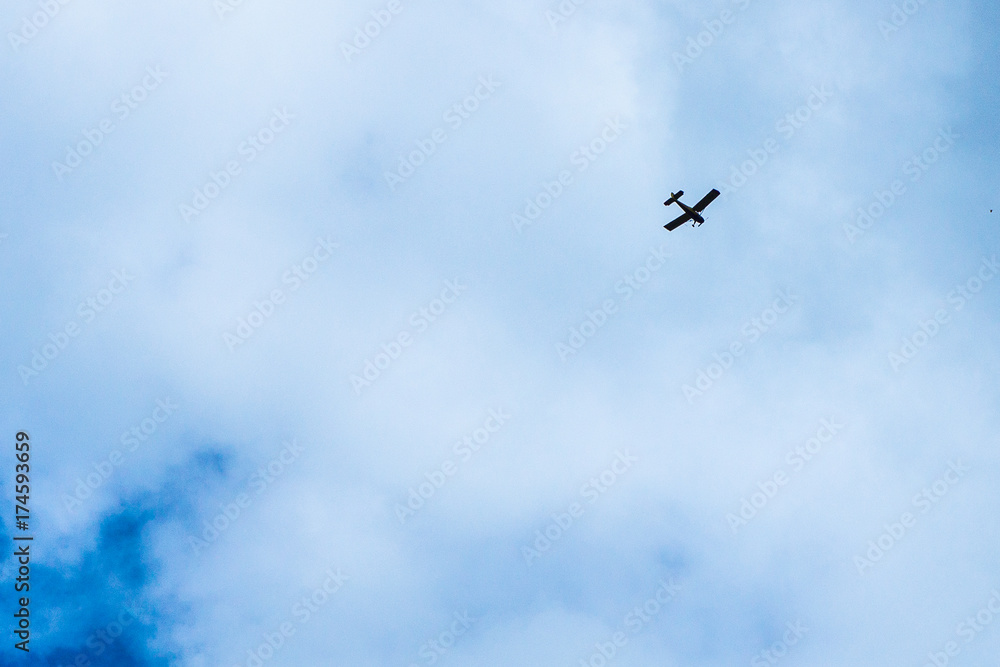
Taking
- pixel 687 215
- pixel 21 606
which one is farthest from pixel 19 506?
pixel 687 215

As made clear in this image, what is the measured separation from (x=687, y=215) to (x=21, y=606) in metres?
75.9

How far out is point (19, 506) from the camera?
65688 millimetres

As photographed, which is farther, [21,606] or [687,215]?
[687,215]

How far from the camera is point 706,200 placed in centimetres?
8238

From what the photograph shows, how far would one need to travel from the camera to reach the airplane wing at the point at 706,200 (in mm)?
80938

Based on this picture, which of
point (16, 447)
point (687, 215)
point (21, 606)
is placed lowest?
point (21, 606)

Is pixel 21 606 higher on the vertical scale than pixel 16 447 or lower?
lower

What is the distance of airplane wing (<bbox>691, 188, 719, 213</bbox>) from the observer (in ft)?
266

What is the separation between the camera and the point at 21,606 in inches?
2692

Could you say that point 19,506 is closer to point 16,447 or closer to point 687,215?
point 16,447

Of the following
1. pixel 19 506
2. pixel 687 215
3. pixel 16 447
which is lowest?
pixel 19 506

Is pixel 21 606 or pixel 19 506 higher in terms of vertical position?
pixel 19 506

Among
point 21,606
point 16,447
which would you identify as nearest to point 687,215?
point 16,447

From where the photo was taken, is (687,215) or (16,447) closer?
(16,447)
